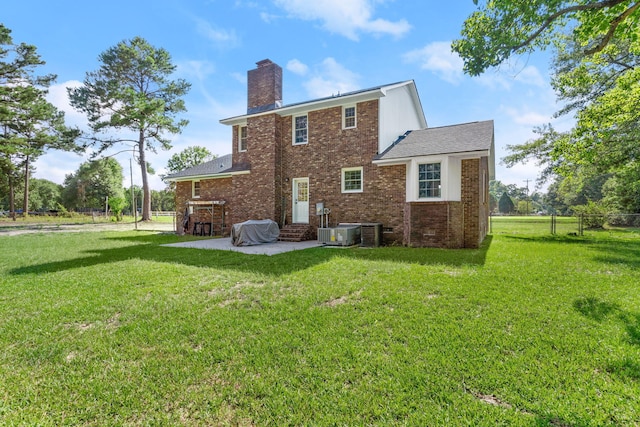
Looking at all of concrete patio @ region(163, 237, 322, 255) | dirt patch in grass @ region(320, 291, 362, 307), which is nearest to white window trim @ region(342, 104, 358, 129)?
concrete patio @ region(163, 237, 322, 255)

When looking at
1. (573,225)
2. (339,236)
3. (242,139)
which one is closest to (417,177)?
(339,236)

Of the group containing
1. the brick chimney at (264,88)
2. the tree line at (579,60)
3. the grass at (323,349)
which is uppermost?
the brick chimney at (264,88)

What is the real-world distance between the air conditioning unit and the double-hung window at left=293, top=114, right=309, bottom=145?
5016 mm

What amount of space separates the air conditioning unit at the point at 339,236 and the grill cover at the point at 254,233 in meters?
2.46

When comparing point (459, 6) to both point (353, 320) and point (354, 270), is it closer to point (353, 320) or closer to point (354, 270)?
point (354, 270)

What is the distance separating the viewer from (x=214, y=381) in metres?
2.64

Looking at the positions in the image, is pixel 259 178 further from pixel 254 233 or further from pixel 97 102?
pixel 97 102

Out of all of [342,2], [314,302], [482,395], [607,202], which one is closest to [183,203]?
[342,2]

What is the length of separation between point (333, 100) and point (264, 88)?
4716 mm

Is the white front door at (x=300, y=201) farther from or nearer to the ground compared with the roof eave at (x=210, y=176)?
nearer to the ground

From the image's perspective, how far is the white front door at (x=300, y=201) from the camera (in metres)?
14.1

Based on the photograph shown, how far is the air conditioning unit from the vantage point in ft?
36.2

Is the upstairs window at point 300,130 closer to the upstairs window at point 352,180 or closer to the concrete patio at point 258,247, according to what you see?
the upstairs window at point 352,180

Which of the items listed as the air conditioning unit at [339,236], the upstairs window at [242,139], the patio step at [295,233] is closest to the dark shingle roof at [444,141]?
the air conditioning unit at [339,236]
